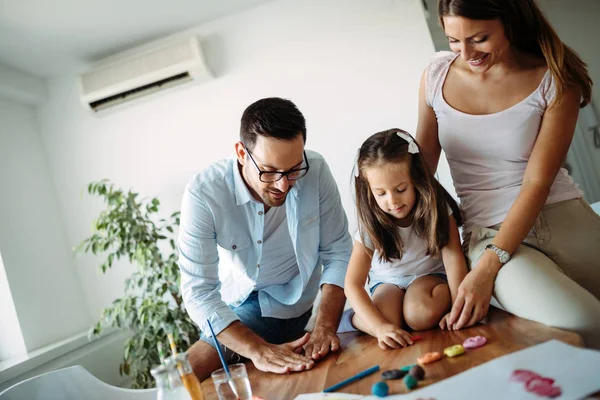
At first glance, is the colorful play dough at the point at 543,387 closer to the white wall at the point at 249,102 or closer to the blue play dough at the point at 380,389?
the blue play dough at the point at 380,389

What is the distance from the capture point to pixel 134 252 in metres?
3.11

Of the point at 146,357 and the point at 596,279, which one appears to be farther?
the point at 146,357

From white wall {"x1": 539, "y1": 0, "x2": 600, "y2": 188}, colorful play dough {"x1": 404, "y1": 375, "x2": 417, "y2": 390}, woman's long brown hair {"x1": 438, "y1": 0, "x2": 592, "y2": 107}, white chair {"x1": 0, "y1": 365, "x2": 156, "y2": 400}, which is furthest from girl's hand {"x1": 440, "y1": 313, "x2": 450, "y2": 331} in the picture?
white wall {"x1": 539, "y1": 0, "x2": 600, "y2": 188}

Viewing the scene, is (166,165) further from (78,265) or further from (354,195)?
(354,195)

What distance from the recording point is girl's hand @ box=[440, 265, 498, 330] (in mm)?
1271

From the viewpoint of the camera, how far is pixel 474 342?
1.10 meters

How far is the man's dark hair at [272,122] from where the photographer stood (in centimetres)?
164

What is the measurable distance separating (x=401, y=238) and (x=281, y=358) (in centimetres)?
48

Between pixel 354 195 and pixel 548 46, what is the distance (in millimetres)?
649

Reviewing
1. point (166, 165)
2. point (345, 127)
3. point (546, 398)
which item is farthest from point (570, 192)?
point (166, 165)

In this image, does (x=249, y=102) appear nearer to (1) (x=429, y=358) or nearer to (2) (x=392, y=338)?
(2) (x=392, y=338)

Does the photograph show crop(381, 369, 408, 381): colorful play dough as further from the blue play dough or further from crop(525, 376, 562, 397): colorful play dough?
crop(525, 376, 562, 397): colorful play dough

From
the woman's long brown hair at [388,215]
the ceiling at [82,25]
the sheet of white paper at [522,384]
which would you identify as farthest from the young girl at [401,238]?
the ceiling at [82,25]

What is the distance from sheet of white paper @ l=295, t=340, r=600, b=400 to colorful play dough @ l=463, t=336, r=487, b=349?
116mm
